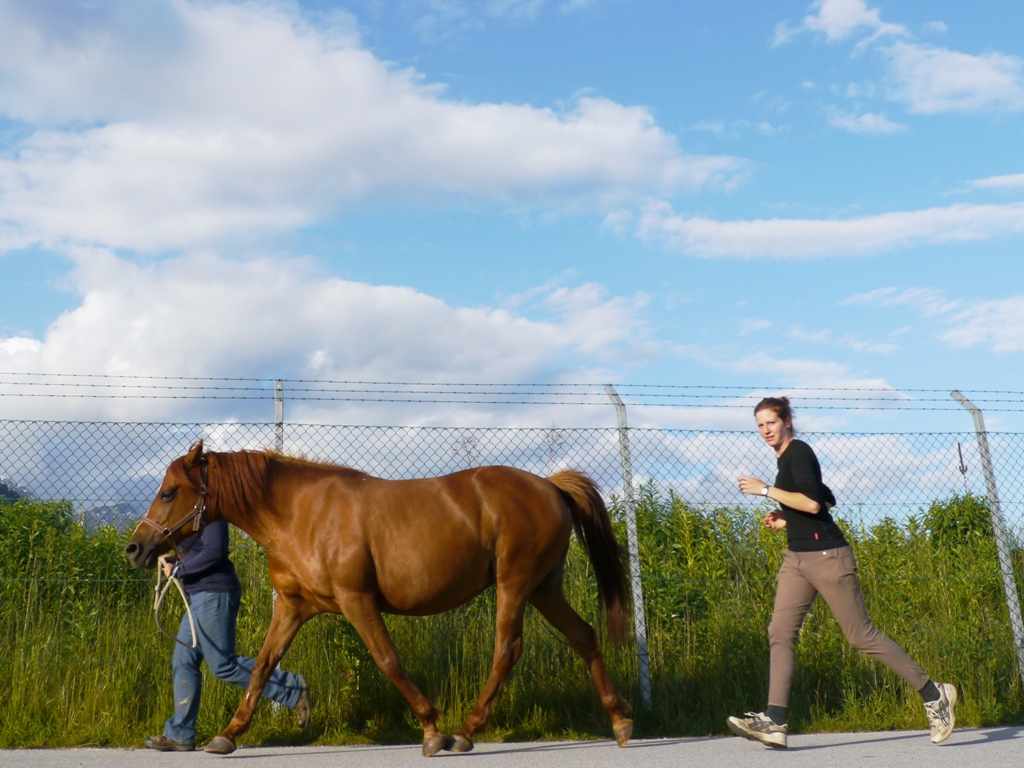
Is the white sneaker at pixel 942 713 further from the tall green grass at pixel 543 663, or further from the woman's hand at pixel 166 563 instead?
the woman's hand at pixel 166 563

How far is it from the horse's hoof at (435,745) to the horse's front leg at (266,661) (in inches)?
42.0

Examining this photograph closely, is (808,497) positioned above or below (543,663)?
above

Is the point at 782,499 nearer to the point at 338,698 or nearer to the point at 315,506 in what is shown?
the point at 315,506

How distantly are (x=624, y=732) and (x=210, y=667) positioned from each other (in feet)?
8.62

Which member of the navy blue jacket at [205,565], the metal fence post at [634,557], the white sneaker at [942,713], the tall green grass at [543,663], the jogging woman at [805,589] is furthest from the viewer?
the metal fence post at [634,557]

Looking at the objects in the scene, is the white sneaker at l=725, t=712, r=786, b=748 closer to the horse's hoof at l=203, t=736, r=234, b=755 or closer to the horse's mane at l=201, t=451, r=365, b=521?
the horse's hoof at l=203, t=736, r=234, b=755

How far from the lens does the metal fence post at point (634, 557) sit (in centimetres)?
679

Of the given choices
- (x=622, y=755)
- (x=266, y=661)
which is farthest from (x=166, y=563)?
(x=622, y=755)

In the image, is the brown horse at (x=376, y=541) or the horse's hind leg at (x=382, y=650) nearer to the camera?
the horse's hind leg at (x=382, y=650)

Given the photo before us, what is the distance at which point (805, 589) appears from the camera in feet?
18.2

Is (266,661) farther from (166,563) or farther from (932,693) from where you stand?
(932,693)

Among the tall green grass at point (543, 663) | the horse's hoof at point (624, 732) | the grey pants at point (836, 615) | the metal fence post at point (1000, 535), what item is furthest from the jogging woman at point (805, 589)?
the metal fence post at point (1000, 535)

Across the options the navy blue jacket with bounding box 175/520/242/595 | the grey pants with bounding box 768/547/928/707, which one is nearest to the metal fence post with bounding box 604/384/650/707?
the grey pants with bounding box 768/547/928/707

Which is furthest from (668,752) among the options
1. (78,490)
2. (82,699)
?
(78,490)
